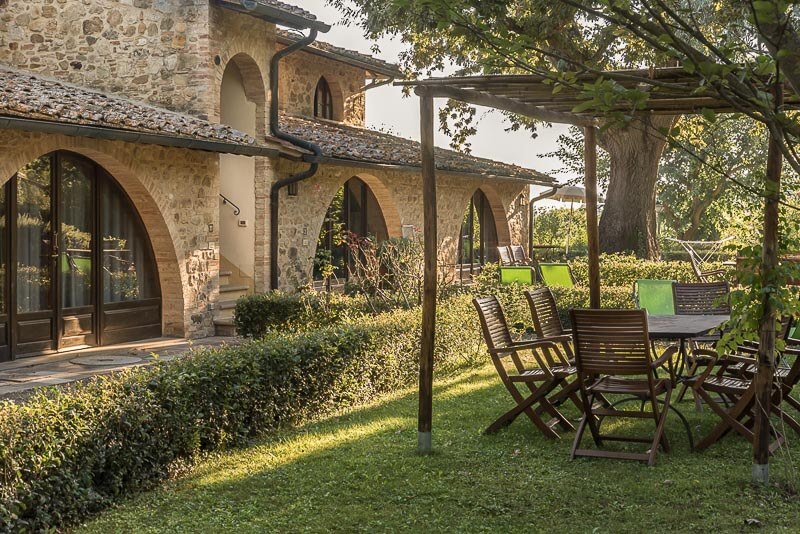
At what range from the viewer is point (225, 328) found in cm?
1205

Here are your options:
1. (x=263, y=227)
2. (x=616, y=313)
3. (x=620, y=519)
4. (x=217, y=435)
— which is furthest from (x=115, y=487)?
(x=263, y=227)

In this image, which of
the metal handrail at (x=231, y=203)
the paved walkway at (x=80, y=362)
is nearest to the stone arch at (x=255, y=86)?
the metal handrail at (x=231, y=203)

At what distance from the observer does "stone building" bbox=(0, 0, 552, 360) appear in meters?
9.82

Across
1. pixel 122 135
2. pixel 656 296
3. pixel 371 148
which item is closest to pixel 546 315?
pixel 656 296

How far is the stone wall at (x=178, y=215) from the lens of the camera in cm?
1077

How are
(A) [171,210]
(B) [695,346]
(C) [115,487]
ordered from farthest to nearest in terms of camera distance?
(A) [171,210], (B) [695,346], (C) [115,487]

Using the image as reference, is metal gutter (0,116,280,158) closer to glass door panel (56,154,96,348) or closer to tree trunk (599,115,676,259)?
glass door panel (56,154,96,348)

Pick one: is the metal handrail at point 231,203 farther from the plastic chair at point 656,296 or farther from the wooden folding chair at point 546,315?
the wooden folding chair at point 546,315

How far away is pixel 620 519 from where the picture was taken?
4832 mm

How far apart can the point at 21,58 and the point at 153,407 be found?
8.34 metres

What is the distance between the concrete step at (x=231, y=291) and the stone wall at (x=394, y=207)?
63cm

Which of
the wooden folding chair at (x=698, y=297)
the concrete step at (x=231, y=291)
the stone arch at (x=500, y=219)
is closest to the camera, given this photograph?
the wooden folding chair at (x=698, y=297)

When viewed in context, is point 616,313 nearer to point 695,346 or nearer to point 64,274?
point 695,346

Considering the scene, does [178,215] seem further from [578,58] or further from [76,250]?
[578,58]
